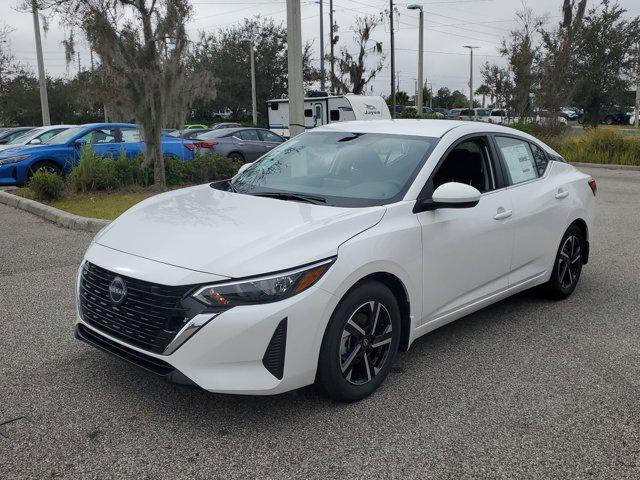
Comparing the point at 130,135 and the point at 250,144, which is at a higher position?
the point at 130,135

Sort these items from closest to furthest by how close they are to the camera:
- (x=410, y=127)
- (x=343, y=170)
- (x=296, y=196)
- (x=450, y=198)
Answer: (x=450, y=198)
(x=296, y=196)
(x=343, y=170)
(x=410, y=127)

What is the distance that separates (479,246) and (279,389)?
193 cm

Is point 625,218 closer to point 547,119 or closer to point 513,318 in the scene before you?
point 513,318

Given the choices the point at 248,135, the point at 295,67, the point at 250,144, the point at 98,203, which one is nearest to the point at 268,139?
the point at 248,135

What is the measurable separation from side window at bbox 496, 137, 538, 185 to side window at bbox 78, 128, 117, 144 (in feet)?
33.4

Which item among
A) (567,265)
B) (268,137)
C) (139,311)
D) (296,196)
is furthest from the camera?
(268,137)

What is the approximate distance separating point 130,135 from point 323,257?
38.0ft

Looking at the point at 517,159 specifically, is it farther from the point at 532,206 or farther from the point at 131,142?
the point at 131,142

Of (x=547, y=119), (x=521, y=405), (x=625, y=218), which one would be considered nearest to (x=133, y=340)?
(x=521, y=405)

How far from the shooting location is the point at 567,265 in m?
5.71

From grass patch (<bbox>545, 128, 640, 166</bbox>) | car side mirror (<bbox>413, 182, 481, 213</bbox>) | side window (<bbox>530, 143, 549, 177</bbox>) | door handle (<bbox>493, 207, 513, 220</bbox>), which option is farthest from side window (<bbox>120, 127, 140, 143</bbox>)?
grass patch (<bbox>545, 128, 640, 166</bbox>)

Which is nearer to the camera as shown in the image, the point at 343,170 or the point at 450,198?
the point at 450,198

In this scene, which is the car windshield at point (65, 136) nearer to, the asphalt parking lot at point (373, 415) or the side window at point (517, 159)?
the asphalt parking lot at point (373, 415)

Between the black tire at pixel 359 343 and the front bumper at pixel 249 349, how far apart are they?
131mm
